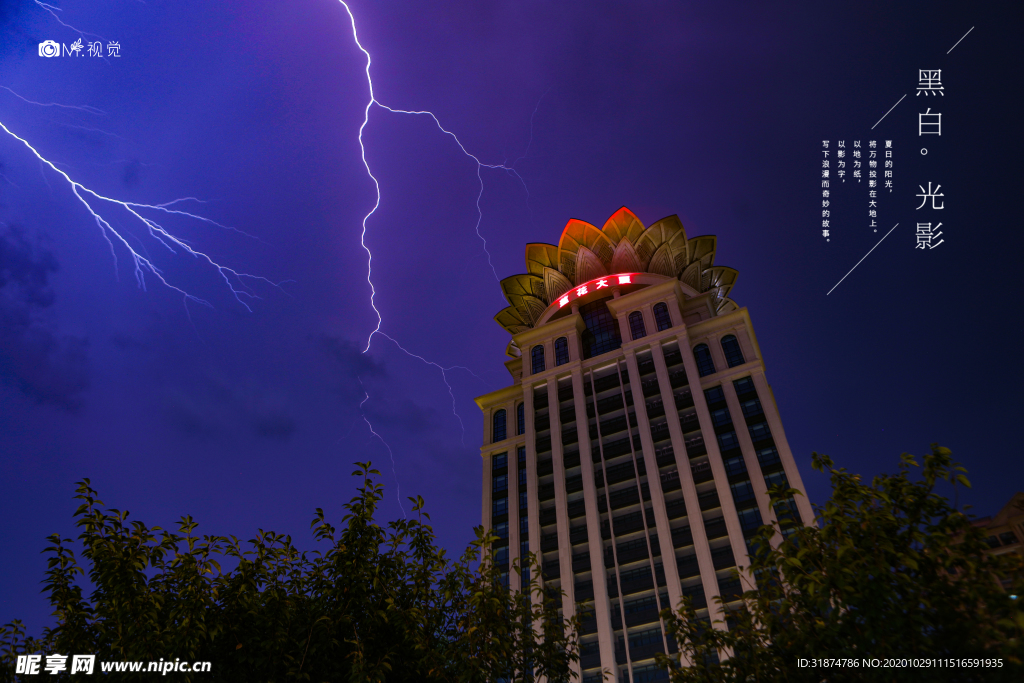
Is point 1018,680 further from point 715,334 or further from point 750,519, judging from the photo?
point 715,334

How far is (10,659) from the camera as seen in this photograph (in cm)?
1233

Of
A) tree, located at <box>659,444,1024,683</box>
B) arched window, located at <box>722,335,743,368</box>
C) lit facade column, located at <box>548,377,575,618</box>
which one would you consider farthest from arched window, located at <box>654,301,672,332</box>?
tree, located at <box>659,444,1024,683</box>

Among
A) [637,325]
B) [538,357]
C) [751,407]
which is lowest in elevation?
[751,407]

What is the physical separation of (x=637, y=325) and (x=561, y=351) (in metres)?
8.13

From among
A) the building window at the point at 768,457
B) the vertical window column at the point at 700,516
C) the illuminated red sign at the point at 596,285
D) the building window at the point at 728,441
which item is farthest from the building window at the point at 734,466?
the illuminated red sign at the point at 596,285

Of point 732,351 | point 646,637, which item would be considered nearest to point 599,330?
point 732,351

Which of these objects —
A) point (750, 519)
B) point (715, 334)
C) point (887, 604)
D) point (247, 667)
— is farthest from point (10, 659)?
point (715, 334)

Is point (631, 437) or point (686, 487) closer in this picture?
point (686, 487)

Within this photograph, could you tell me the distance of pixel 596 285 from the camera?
65.8 meters

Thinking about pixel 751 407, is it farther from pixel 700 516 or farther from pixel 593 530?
pixel 593 530

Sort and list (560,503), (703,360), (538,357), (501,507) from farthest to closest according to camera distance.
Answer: (538,357) < (703,360) < (501,507) < (560,503)

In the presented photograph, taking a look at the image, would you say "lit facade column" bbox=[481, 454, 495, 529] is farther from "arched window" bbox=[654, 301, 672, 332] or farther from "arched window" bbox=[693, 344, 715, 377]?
"arched window" bbox=[693, 344, 715, 377]

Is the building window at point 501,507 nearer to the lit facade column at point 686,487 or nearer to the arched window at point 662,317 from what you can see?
the lit facade column at point 686,487

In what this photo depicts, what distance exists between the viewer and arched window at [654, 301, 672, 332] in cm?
5775
